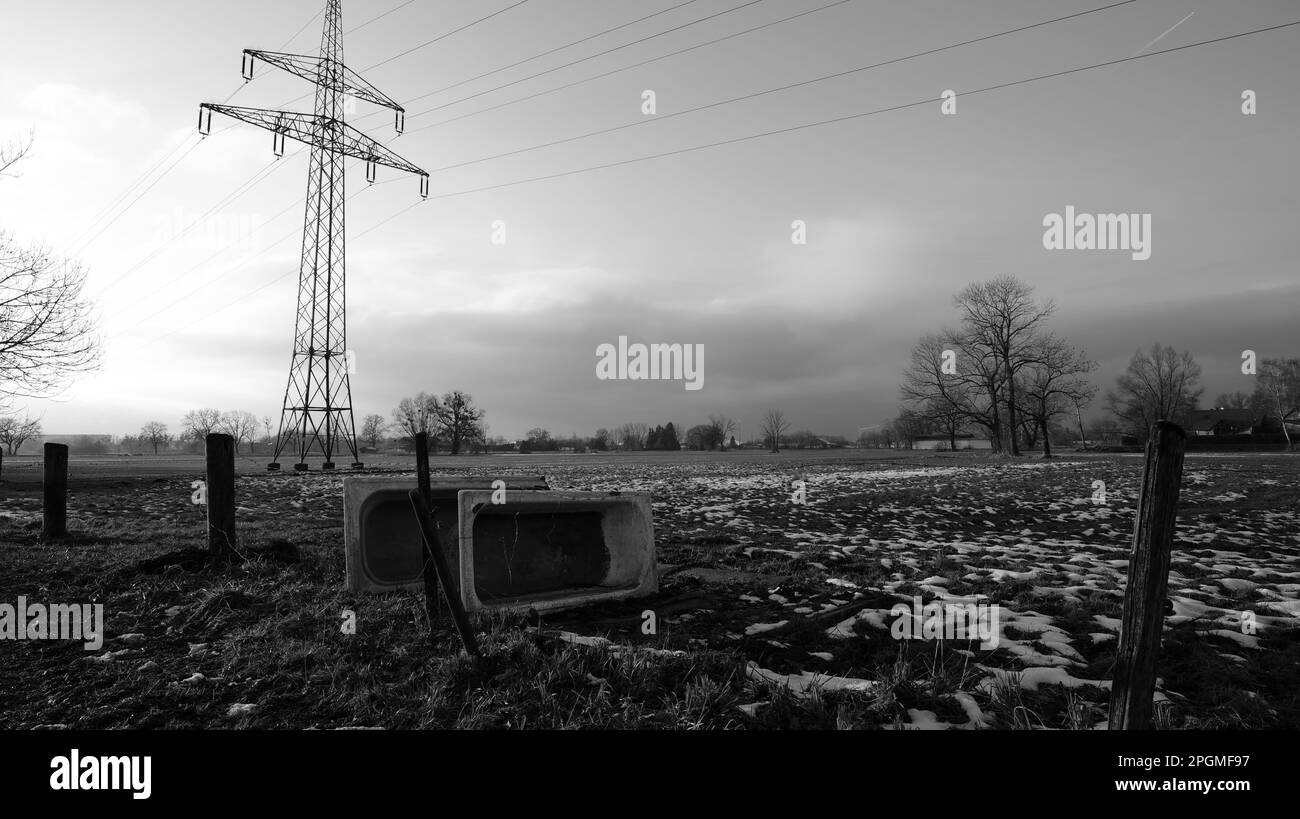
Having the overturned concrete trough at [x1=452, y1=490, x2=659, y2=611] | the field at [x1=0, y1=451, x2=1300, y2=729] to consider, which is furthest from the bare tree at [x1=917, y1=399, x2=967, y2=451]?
the overturned concrete trough at [x1=452, y1=490, x2=659, y2=611]

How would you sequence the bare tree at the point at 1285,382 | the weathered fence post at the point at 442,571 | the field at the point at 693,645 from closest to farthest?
the field at the point at 693,645
the weathered fence post at the point at 442,571
the bare tree at the point at 1285,382

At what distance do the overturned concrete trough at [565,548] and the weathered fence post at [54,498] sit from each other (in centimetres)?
755

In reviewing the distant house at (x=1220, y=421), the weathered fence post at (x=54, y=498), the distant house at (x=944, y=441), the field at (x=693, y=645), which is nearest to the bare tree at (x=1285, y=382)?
the distant house at (x=1220, y=421)

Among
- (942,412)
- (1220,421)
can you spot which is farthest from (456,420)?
(1220,421)

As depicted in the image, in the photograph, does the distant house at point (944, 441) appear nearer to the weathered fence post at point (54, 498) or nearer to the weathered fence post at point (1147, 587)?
the weathered fence post at point (54, 498)

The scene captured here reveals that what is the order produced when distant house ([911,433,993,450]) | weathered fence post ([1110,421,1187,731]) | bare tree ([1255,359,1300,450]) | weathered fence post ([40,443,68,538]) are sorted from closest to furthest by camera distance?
weathered fence post ([1110,421,1187,731]), weathered fence post ([40,443,68,538]), bare tree ([1255,359,1300,450]), distant house ([911,433,993,450])

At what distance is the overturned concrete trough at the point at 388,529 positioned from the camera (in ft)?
20.7

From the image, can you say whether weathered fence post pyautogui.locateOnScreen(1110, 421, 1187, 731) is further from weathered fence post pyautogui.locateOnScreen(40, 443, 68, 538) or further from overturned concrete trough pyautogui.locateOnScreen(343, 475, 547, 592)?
weathered fence post pyautogui.locateOnScreen(40, 443, 68, 538)

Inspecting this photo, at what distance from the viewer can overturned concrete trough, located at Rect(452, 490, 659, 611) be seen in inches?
242

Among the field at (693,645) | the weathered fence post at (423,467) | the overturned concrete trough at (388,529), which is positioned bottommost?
the field at (693,645)

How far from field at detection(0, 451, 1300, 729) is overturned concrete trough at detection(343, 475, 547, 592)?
0.43 m

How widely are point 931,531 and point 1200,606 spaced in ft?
16.9
